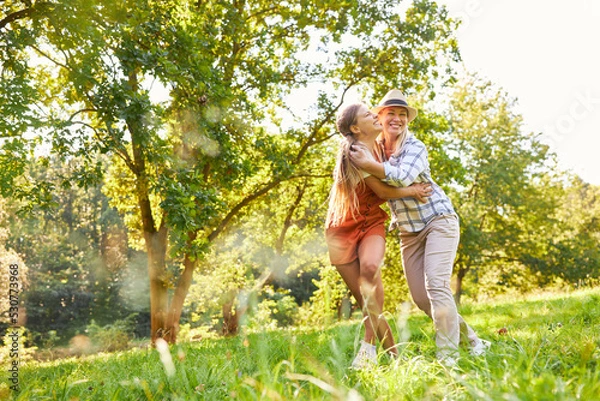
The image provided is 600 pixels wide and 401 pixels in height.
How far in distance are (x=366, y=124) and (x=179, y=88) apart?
504cm

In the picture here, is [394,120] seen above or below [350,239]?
above

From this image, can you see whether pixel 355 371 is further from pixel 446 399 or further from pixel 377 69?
pixel 377 69

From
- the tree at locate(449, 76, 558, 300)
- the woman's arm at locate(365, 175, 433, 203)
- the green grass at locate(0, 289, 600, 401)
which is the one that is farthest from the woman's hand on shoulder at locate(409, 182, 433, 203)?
the tree at locate(449, 76, 558, 300)

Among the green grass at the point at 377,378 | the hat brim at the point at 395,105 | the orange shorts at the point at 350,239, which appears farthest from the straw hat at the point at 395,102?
the green grass at the point at 377,378

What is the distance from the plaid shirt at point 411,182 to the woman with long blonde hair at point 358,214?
0.34 ft

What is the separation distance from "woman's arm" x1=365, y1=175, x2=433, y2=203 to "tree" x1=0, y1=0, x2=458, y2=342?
3.66 metres

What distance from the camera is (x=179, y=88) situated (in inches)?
318

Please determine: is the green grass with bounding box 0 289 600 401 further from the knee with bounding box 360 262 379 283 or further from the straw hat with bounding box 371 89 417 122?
the straw hat with bounding box 371 89 417 122

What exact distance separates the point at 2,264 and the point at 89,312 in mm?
20997

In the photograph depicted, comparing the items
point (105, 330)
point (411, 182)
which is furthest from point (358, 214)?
point (105, 330)

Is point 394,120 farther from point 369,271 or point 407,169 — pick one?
point 369,271

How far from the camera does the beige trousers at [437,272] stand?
349 cm

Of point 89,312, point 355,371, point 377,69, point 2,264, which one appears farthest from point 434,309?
point 89,312

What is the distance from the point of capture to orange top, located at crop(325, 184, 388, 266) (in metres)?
3.99
